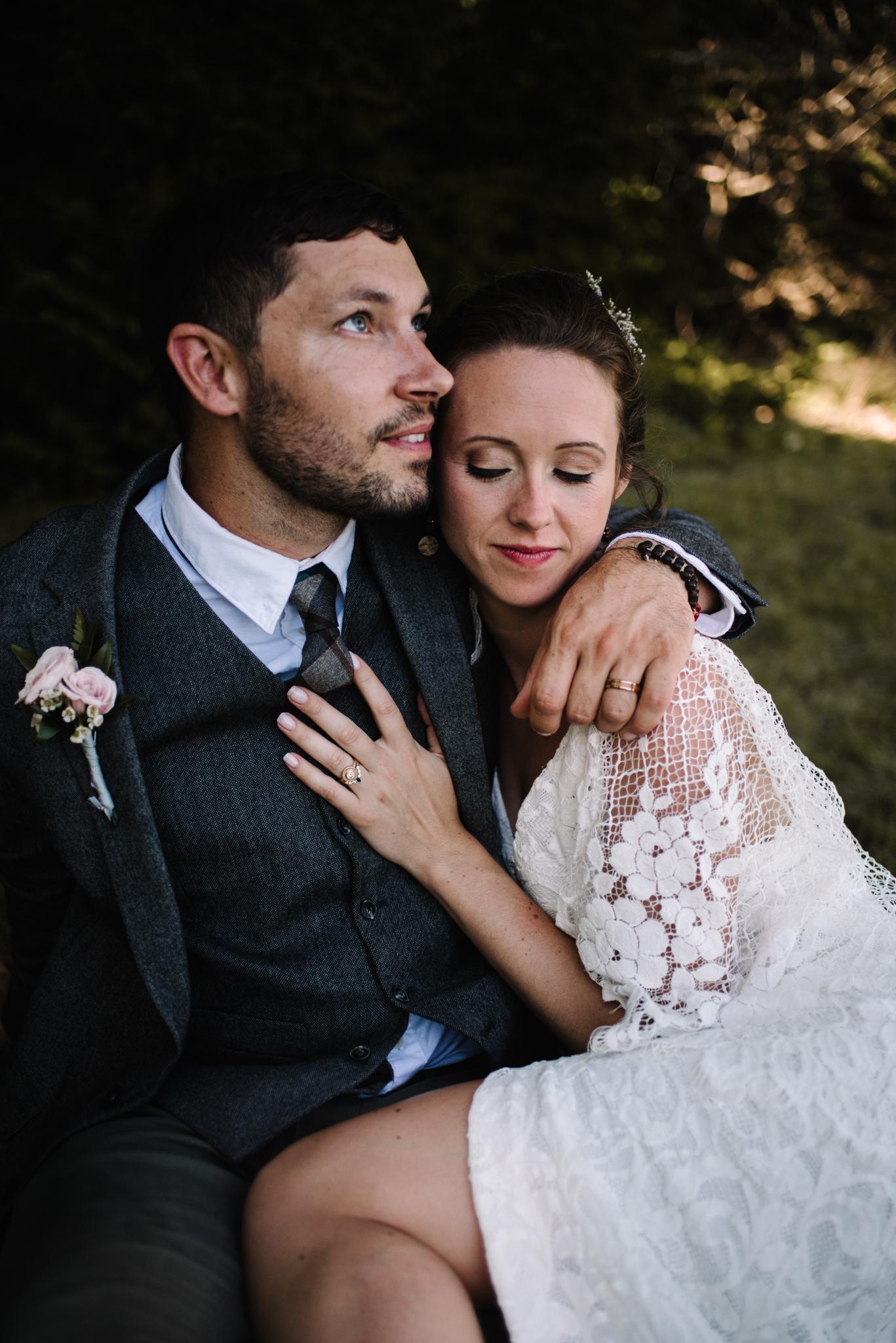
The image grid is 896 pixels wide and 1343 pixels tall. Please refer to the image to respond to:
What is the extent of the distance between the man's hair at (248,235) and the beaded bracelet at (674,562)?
0.89m

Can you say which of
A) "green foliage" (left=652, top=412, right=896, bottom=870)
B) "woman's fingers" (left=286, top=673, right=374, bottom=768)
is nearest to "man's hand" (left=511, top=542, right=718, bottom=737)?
"woman's fingers" (left=286, top=673, right=374, bottom=768)

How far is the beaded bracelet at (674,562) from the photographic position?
1.99 metres

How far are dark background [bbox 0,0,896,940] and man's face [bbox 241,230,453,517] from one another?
53 cm

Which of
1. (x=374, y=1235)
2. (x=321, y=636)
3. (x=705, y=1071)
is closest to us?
(x=374, y=1235)

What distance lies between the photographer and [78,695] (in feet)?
5.57

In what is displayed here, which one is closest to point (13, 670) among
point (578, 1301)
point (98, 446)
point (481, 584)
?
point (481, 584)

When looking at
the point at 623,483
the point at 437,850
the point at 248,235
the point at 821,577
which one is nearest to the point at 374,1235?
the point at 437,850

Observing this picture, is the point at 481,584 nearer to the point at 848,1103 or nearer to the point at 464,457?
the point at 464,457

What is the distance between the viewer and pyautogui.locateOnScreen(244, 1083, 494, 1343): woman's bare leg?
4.47 ft

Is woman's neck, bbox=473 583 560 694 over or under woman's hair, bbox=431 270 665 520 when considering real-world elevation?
under

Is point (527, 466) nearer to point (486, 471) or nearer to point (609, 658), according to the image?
point (486, 471)

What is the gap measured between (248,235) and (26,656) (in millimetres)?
1004

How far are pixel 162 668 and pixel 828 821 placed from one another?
1.38m

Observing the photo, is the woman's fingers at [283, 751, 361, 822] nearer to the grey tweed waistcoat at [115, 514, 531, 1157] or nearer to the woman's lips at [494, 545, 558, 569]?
the grey tweed waistcoat at [115, 514, 531, 1157]
